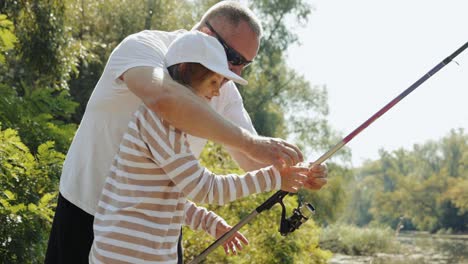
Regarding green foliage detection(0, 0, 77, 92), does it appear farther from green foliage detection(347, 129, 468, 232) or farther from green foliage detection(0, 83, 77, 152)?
green foliage detection(347, 129, 468, 232)

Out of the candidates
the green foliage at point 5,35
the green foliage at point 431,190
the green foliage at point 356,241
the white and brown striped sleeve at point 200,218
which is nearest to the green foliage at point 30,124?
the green foliage at point 5,35

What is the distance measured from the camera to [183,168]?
5.83ft

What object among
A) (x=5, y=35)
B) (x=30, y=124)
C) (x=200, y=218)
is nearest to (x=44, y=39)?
(x=30, y=124)

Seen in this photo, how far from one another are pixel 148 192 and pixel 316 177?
0.59 metres

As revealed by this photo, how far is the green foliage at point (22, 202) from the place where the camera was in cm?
335

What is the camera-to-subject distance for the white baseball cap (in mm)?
1792

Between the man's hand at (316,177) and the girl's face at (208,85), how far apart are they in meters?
0.43

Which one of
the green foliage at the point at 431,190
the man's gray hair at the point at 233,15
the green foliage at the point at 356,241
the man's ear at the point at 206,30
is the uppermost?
the man's gray hair at the point at 233,15

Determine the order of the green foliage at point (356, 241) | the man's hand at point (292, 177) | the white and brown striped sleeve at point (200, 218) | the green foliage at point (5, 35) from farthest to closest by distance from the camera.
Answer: the green foliage at point (356, 241)
the green foliage at point (5, 35)
the white and brown striped sleeve at point (200, 218)
the man's hand at point (292, 177)

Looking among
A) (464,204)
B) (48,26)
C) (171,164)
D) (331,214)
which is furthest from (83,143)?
(464,204)

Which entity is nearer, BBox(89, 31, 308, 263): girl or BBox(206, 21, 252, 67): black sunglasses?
BBox(89, 31, 308, 263): girl

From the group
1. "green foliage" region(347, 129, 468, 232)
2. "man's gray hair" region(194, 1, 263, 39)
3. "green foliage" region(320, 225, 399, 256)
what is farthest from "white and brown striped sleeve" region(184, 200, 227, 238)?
"green foliage" region(347, 129, 468, 232)

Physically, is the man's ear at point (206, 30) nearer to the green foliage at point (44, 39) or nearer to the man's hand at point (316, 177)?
the man's hand at point (316, 177)

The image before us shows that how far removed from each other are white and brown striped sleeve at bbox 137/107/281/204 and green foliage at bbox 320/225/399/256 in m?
18.2
